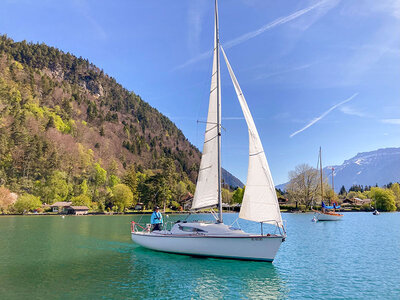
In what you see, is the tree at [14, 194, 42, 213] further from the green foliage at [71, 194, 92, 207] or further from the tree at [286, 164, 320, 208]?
the tree at [286, 164, 320, 208]

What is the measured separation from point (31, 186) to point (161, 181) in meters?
45.9

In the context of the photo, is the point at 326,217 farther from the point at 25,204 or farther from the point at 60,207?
the point at 25,204

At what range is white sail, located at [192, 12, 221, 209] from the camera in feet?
69.9

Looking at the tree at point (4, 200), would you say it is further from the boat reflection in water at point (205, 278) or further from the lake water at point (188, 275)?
the boat reflection in water at point (205, 278)

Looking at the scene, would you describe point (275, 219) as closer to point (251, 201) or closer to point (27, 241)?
point (251, 201)

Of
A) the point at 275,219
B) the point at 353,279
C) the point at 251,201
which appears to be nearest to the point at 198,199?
the point at 251,201

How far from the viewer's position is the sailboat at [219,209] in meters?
18.5

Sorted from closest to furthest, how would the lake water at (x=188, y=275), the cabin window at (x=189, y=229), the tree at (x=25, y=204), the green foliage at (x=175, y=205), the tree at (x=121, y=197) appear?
the lake water at (x=188, y=275) → the cabin window at (x=189, y=229) → the tree at (x=25, y=204) → the tree at (x=121, y=197) → the green foliage at (x=175, y=205)

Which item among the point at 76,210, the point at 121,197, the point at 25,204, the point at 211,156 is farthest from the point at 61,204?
the point at 211,156

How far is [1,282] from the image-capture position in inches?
579

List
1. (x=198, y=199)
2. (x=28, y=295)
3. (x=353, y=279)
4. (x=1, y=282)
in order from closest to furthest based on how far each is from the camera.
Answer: (x=28, y=295), (x=1, y=282), (x=353, y=279), (x=198, y=199)

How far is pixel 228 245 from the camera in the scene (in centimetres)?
1883

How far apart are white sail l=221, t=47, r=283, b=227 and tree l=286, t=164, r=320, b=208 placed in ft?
293

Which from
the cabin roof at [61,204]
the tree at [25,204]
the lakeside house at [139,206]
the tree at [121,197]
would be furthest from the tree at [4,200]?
the lakeside house at [139,206]
